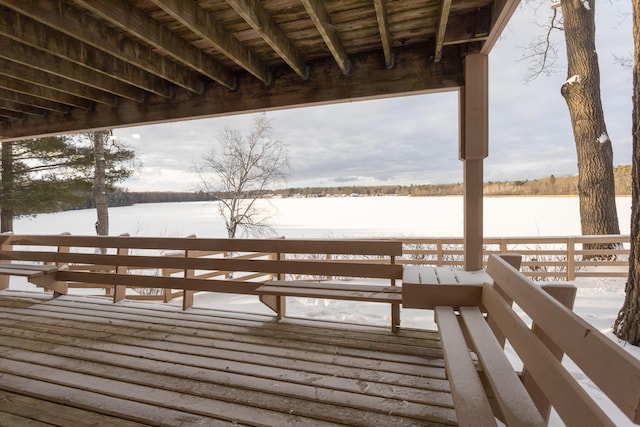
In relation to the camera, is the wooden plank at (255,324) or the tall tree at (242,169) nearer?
the wooden plank at (255,324)

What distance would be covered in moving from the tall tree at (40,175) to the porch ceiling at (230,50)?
5014 millimetres

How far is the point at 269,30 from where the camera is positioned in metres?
2.40

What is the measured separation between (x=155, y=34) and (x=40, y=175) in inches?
333

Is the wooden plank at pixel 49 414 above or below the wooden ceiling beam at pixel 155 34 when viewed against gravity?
below

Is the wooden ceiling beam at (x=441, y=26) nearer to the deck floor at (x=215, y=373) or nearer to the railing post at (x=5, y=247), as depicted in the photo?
the deck floor at (x=215, y=373)

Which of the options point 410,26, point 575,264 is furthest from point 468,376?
point 575,264

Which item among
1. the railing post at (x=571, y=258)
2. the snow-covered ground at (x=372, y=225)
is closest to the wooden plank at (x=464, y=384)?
the snow-covered ground at (x=372, y=225)

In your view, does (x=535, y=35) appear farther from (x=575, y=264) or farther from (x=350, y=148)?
(x=350, y=148)

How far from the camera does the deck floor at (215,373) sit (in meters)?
1.74

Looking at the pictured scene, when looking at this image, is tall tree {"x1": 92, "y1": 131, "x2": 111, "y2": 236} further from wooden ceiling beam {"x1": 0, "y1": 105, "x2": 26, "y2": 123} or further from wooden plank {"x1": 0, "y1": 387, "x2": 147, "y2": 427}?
wooden plank {"x1": 0, "y1": 387, "x2": 147, "y2": 427}

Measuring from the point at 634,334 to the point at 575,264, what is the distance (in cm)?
313

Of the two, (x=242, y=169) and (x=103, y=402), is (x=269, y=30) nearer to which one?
(x=103, y=402)

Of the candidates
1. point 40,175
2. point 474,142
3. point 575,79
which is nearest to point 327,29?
point 474,142

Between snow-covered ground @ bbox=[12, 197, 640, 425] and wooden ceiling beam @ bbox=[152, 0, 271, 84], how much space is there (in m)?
3.04
